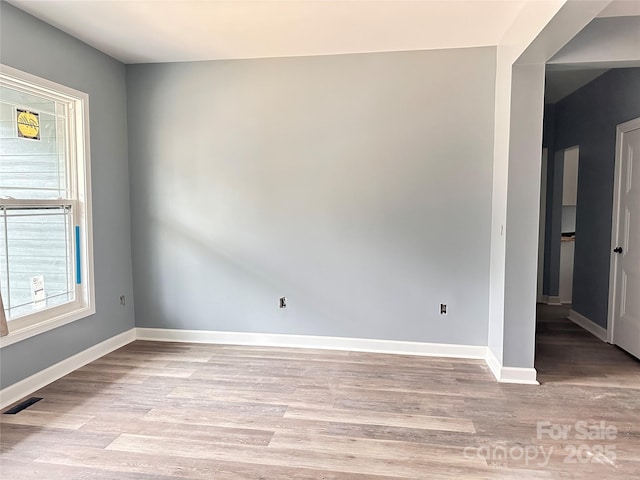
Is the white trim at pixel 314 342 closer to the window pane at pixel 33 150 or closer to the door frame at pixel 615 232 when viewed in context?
the door frame at pixel 615 232

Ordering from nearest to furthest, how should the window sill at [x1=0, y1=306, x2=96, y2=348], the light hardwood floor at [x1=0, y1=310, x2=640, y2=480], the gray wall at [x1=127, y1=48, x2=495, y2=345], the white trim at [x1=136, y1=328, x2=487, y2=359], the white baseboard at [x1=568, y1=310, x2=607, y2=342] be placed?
the light hardwood floor at [x1=0, y1=310, x2=640, y2=480]
the window sill at [x1=0, y1=306, x2=96, y2=348]
the gray wall at [x1=127, y1=48, x2=495, y2=345]
the white trim at [x1=136, y1=328, x2=487, y2=359]
the white baseboard at [x1=568, y1=310, x2=607, y2=342]

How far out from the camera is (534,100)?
2840 mm

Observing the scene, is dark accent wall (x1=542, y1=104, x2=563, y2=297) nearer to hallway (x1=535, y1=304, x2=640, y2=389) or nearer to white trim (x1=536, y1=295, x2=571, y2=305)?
white trim (x1=536, y1=295, x2=571, y2=305)

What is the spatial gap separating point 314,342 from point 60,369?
209cm

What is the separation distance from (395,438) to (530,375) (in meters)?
1.36

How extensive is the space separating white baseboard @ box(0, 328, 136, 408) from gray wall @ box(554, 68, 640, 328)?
189 inches

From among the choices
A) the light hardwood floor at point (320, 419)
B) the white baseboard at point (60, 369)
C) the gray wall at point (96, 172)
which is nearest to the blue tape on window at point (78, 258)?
the gray wall at point (96, 172)

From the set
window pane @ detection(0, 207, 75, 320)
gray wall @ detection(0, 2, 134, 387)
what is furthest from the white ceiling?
window pane @ detection(0, 207, 75, 320)

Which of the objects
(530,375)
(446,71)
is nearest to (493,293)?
(530,375)

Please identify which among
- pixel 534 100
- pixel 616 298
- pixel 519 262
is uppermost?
pixel 534 100

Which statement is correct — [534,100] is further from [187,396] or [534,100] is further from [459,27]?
[187,396]

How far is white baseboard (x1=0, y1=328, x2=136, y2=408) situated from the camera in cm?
267

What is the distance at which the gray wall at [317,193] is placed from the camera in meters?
3.41

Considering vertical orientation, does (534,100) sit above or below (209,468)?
above
